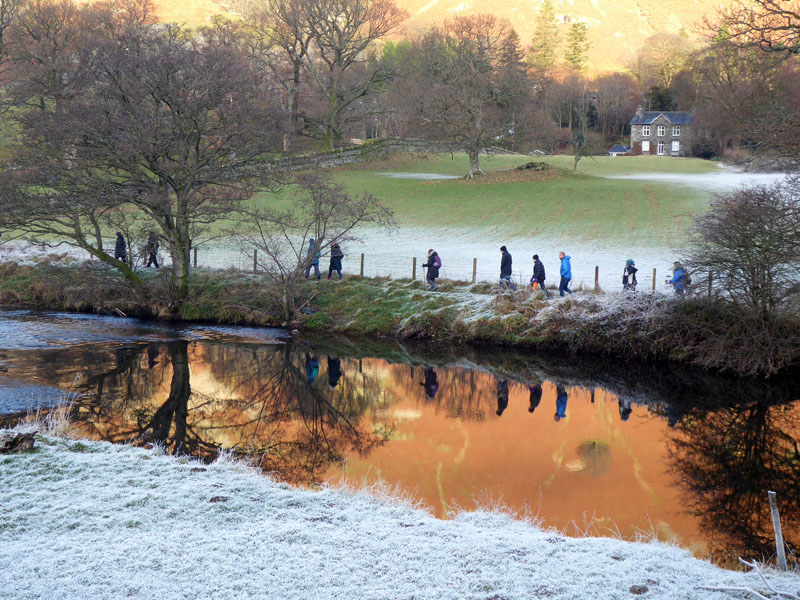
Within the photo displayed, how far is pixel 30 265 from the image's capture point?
104 feet

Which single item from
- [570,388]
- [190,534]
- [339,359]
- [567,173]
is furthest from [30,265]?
[567,173]

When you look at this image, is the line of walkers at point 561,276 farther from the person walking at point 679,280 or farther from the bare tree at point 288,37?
the bare tree at point 288,37

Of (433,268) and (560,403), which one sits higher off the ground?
(433,268)

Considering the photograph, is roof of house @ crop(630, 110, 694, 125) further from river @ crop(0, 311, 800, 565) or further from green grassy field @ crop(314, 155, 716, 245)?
river @ crop(0, 311, 800, 565)

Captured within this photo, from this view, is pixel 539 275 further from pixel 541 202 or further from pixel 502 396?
pixel 541 202

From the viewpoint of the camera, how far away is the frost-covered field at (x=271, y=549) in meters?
7.10

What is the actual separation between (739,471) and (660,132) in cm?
9274

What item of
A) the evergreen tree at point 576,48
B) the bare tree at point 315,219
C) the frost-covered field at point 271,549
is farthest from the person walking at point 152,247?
the evergreen tree at point 576,48

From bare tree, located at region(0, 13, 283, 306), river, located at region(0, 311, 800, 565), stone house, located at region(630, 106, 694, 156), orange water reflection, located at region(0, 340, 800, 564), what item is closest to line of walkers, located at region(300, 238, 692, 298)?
river, located at region(0, 311, 800, 565)

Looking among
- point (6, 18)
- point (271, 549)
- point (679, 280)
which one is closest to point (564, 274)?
point (679, 280)

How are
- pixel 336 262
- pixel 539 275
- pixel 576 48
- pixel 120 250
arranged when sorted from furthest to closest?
pixel 576 48, pixel 120 250, pixel 336 262, pixel 539 275

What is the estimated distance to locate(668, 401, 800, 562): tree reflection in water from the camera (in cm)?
1098

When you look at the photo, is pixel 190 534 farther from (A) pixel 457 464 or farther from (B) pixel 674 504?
(B) pixel 674 504

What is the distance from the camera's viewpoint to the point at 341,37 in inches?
2571
